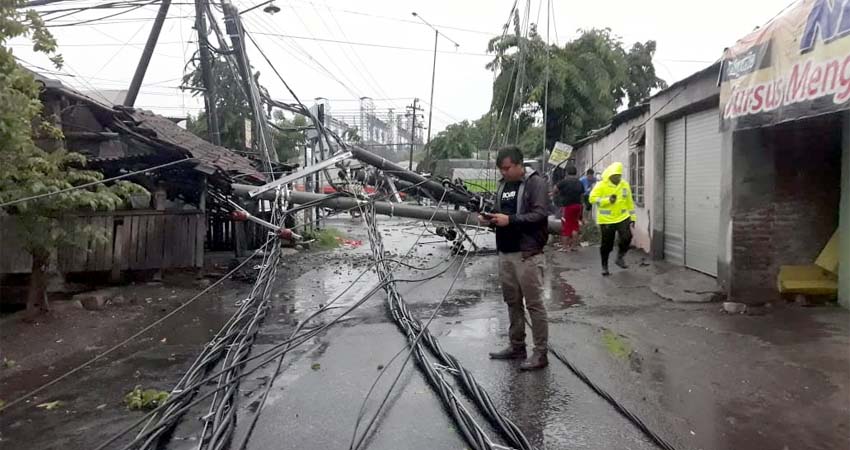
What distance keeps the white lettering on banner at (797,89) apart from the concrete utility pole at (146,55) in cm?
1040

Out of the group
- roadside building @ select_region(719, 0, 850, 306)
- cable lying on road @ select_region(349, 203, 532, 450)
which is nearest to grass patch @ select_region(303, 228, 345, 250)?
cable lying on road @ select_region(349, 203, 532, 450)

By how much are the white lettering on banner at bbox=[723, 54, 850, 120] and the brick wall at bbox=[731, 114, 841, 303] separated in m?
0.84

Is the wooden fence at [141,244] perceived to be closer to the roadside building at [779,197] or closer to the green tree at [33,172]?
the green tree at [33,172]

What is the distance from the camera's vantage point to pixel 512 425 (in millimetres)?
3965

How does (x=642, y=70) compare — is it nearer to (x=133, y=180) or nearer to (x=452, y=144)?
(x=452, y=144)

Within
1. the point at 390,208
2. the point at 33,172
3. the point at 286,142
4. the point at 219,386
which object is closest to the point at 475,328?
the point at 219,386

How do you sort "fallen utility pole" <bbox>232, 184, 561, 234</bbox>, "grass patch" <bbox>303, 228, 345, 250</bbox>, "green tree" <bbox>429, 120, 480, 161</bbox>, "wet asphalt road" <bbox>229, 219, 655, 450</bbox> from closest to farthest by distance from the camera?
"wet asphalt road" <bbox>229, 219, 655, 450</bbox>
"fallen utility pole" <bbox>232, 184, 561, 234</bbox>
"grass patch" <bbox>303, 228, 345, 250</bbox>
"green tree" <bbox>429, 120, 480, 161</bbox>

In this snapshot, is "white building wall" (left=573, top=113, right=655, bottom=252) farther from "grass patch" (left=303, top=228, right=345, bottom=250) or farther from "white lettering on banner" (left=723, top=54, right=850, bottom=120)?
"grass patch" (left=303, top=228, right=345, bottom=250)

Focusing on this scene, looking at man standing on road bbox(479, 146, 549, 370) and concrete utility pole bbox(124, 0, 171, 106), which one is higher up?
concrete utility pole bbox(124, 0, 171, 106)

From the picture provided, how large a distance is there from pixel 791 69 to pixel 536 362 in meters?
3.66

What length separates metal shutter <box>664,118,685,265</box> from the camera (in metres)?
10.1

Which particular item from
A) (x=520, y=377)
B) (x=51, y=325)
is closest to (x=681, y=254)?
(x=520, y=377)

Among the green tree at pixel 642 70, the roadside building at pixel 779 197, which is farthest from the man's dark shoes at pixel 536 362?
the green tree at pixel 642 70

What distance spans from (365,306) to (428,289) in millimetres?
1516
